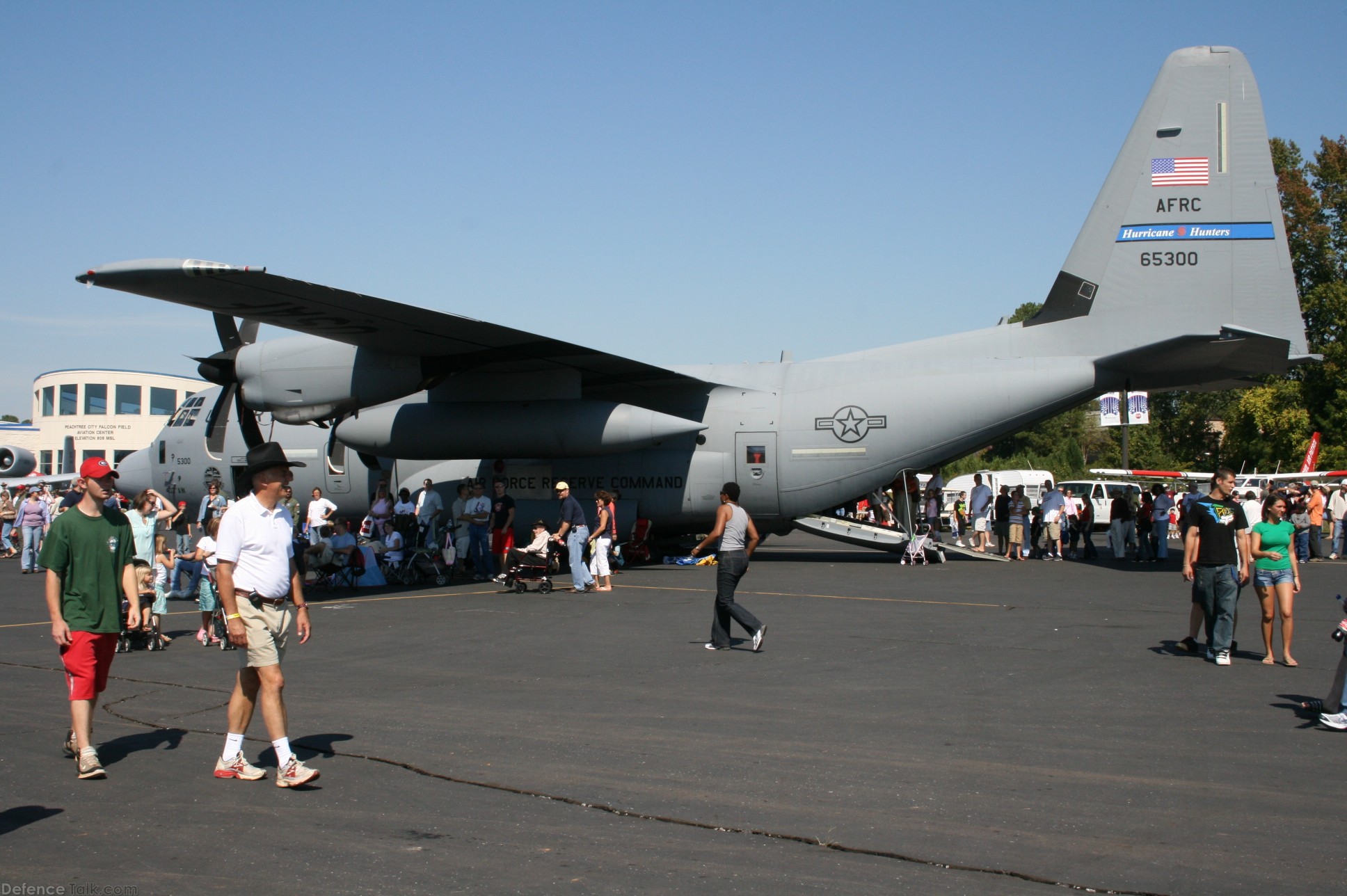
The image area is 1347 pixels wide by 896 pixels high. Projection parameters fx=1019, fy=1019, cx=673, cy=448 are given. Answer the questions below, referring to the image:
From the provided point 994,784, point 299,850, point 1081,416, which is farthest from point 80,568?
point 1081,416

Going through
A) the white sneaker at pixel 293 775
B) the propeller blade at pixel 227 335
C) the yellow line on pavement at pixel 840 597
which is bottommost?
the white sneaker at pixel 293 775

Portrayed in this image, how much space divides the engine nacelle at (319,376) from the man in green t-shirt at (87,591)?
36.5ft

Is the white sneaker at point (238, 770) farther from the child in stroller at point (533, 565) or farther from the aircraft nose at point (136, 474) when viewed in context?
the aircraft nose at point (136, 474)

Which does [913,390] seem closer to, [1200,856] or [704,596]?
[704,596]

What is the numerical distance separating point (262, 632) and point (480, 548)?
39.7 feet

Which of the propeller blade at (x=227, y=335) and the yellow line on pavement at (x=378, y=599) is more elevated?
the propeller blade at (x=227, y=335)

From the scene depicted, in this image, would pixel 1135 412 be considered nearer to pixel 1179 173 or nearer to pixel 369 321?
pixel 1179 173

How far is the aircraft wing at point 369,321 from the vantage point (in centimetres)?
1329

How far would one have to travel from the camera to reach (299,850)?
15.1 ft

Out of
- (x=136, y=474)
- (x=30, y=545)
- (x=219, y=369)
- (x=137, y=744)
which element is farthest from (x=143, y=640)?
(x=136, y=474)

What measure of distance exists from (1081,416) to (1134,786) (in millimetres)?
74823

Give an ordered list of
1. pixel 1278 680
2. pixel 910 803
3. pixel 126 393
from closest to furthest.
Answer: pixel 910 803 < pixel 1278 680 < pixel 126 393

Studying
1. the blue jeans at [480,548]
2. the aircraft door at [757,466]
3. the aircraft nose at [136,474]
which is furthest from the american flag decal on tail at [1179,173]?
the aircraft nose at [136,474]

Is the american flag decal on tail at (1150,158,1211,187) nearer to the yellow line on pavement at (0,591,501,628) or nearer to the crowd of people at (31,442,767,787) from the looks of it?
the yellow line on pavement at (0,591,501,628)
